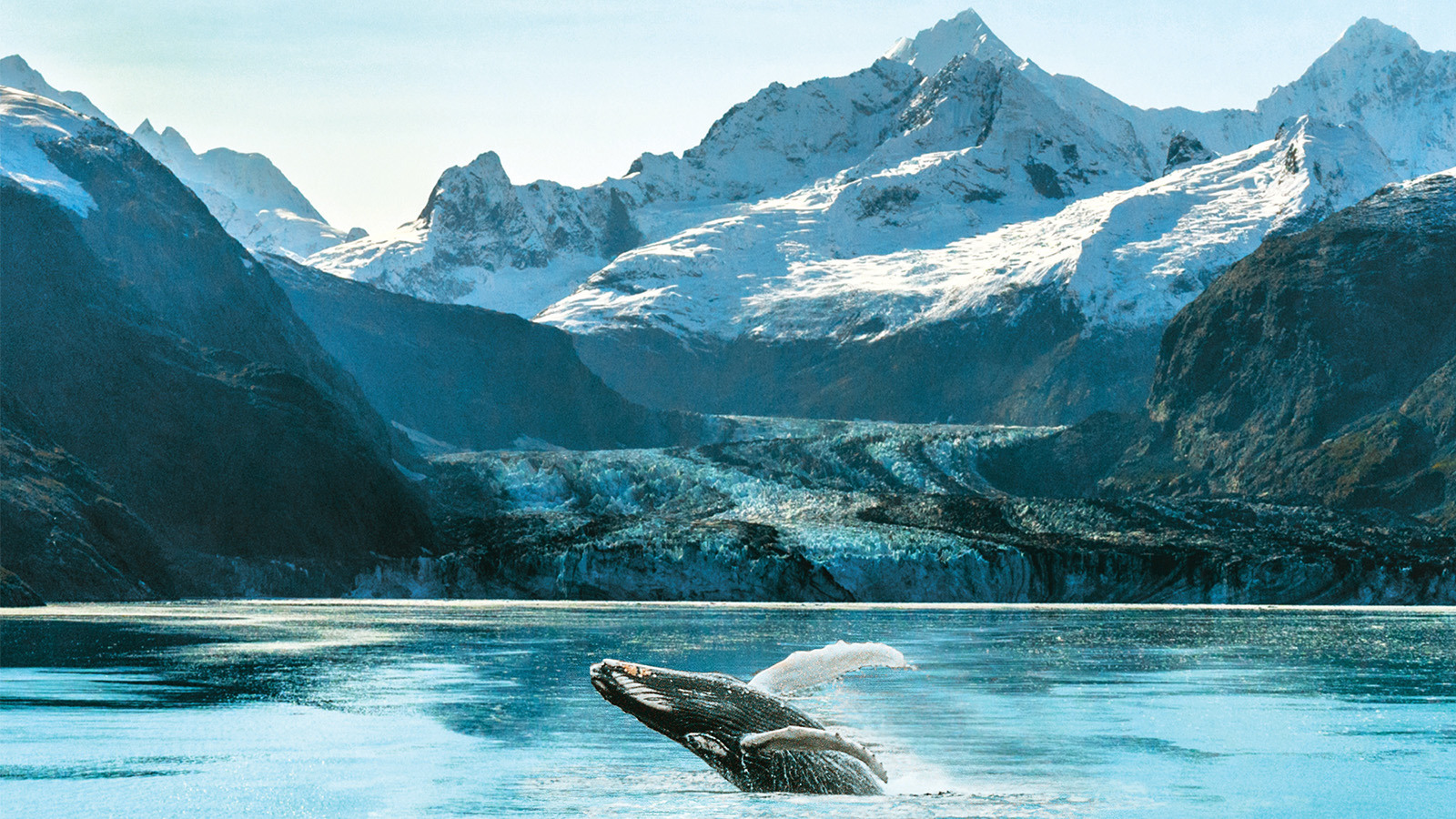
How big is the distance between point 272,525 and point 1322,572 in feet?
256

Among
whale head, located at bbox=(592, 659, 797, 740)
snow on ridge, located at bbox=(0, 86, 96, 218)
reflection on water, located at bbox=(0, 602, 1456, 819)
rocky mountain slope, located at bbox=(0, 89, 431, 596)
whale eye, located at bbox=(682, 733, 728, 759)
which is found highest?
snow on ridge, located at bbox=(0, 86, 96, 218)

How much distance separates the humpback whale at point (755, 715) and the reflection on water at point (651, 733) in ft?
2.02

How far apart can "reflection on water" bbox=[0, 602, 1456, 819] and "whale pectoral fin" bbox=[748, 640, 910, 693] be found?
1878 mm

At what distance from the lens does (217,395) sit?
147750mm

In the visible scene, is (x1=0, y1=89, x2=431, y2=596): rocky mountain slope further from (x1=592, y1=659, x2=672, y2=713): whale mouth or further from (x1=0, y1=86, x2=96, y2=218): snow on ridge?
(x1=592, y1=659, x2=672, y2=713): whale mouth

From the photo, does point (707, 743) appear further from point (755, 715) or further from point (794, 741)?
point (794, 741)

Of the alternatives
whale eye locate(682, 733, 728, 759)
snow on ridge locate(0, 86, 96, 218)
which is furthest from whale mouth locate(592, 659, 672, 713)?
snow on ridge locate(0, 86, 96, 218)

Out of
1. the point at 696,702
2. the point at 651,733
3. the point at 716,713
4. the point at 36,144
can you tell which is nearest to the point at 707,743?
the point at 716,713

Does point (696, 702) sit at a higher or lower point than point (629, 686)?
lower

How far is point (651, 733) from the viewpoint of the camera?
37.6m

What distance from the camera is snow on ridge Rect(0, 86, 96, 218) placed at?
17400 cm

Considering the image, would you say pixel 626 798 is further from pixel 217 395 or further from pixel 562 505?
pixel 562 505

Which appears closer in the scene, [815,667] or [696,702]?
[696,702]

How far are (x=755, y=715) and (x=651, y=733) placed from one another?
39.5ft
